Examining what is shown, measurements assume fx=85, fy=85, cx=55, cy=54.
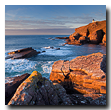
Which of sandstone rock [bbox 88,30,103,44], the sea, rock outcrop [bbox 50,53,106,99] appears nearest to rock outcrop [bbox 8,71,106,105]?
rock outcrop [bbox 50,53,106,99]

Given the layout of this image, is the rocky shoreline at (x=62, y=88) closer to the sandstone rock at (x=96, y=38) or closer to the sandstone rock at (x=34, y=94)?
the sandstone rock at (x=34, y=94)

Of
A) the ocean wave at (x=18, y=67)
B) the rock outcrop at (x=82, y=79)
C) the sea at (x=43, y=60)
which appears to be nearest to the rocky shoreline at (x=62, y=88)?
the rock outcrop at (x=82, y=79)

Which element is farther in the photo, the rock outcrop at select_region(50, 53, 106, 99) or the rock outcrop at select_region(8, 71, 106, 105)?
the rock outcrop at select_region(50, 53, 106, 99)

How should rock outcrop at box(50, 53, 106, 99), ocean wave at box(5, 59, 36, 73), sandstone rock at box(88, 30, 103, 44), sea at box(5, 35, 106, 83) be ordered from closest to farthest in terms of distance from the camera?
1. rock outcrop at box(50, 53, 106, 99)
2. sea at box(5, 35, 106, 83)
3. ocean wave at box(5, 59, 36, 73)
4. sandstone rock at box(88, 30, 103, 44)

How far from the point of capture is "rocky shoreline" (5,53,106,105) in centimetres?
274

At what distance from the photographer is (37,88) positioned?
310 centimetres

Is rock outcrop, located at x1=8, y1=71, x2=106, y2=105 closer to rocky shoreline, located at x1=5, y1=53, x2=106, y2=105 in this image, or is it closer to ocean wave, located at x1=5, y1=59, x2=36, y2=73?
rocky shoreline, located at x1=5, y1=53, x2=106, y2=105

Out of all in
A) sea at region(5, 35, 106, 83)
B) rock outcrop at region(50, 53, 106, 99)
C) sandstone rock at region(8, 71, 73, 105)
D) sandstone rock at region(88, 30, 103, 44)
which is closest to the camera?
sandstone rock at region(8, 71, 73, 105)

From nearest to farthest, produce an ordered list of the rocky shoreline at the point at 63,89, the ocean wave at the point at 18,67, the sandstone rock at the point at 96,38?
the rocky shoreline at the point at 63,89
the ocean wave at the point at 18,67
the sandstone rock at the point at 96,38

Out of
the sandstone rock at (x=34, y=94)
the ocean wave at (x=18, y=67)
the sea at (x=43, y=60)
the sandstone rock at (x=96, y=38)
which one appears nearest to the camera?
the sandstone rock at (x=34, y=94)

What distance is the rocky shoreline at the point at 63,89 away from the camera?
274 cm
